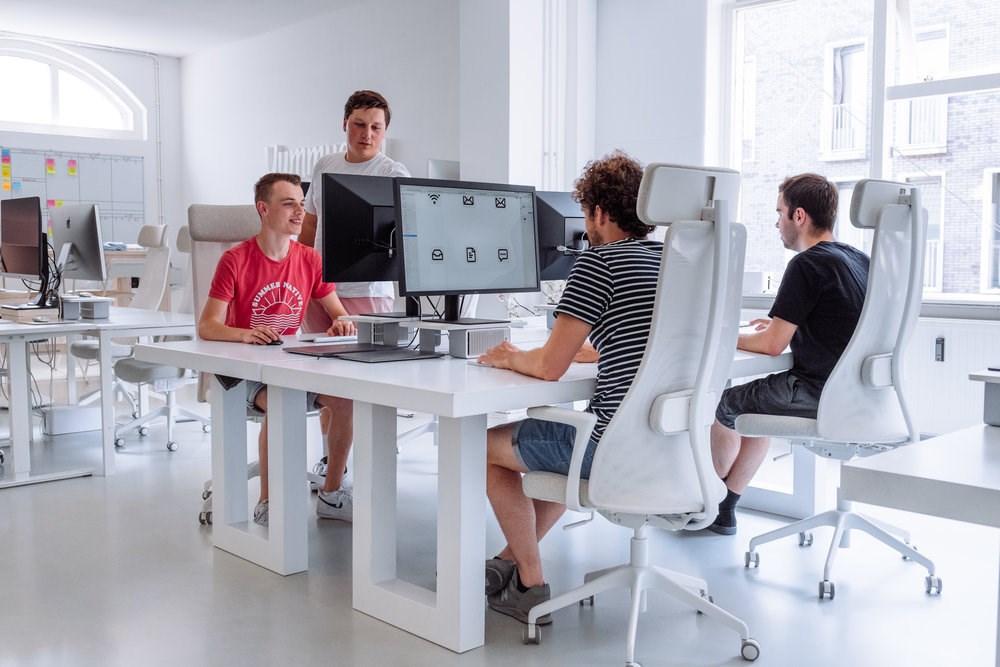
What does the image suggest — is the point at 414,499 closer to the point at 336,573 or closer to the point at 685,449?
the point at 336,573

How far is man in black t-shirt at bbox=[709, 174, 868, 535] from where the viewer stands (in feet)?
8.75

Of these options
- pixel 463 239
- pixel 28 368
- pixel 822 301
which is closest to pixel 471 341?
pixel 463 239

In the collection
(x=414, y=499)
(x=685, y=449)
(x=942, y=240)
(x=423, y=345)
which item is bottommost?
(x=414, y=499)

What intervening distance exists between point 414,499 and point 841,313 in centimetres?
178

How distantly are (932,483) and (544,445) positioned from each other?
4.22ft

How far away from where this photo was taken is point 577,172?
5.59 m

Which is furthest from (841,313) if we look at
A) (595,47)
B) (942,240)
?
(595,47)

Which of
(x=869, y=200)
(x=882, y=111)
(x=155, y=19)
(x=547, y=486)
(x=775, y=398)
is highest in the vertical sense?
(x=155, y=19)

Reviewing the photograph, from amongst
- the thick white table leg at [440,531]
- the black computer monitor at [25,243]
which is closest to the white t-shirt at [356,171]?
the thick white table leg at [440,531]

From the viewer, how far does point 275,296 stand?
128 inches

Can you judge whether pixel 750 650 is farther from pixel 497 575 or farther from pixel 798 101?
pixel 798 101

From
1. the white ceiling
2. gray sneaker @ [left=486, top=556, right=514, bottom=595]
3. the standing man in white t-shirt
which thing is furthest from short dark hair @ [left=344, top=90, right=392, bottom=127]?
the white ceiling

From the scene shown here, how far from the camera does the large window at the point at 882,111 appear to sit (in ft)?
14.8

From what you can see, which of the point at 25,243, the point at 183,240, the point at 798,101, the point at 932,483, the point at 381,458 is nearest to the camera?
the point at 932,483
